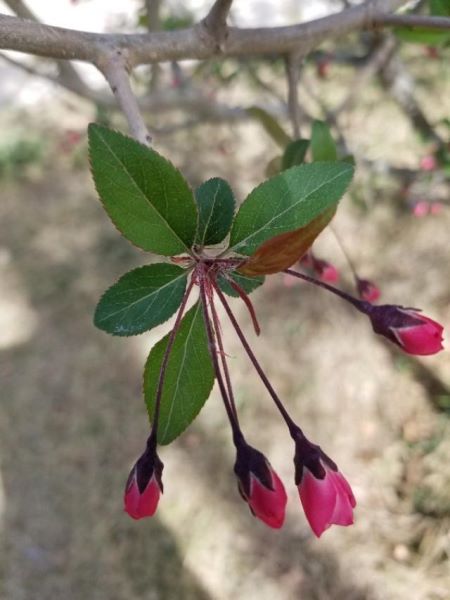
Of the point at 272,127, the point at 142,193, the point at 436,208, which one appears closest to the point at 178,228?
the point at 142,193

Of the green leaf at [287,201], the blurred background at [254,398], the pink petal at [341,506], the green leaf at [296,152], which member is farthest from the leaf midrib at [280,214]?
the blurred background at [254,398]

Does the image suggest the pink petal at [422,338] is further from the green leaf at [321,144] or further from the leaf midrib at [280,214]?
the green leaf at [321,144]

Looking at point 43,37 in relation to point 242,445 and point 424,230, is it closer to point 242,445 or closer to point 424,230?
point 242,445

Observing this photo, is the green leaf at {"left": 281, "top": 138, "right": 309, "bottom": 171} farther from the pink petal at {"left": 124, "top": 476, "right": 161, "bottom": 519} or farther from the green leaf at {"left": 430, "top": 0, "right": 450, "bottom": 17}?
the pink petal at {"left": 124, "top": 476, "right": 161, "bottom": 519}

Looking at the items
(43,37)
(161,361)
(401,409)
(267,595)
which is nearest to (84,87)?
(43,37)

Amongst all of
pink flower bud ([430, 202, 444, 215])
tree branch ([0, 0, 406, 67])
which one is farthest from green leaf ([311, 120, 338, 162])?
pink flower bud ([430, 202, 444, 215])

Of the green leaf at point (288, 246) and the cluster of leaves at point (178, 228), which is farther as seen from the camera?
the cluster of leaves at point (178, 228)
